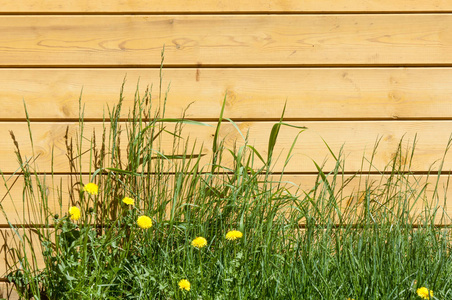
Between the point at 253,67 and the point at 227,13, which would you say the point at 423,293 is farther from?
the point at 227,13

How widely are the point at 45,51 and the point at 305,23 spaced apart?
3.48 feet

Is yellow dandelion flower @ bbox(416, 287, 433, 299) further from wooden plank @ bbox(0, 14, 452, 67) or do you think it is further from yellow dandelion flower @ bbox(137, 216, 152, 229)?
wooden plank @ bbox(0, 14, 452, 67)

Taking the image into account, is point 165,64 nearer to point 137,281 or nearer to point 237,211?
point 237,211

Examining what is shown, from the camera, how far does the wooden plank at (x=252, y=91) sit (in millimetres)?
1773

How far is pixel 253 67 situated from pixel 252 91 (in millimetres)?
99

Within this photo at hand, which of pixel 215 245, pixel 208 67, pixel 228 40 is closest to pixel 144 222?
pixel 215 245

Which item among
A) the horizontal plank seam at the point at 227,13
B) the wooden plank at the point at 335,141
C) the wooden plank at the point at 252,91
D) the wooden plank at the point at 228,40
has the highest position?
the horizontal plank seam at the point at 227,13

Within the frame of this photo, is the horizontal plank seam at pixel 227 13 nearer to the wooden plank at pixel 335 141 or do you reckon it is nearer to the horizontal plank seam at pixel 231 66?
the horizontal plank seam at pixel 231 66

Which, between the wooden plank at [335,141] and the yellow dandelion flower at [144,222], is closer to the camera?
the yellow dandelion flower at [144,222]

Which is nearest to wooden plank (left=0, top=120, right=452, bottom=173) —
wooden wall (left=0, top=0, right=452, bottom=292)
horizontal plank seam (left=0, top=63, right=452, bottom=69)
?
wooden wall (left=0, top=0, right=452, bottom=292)

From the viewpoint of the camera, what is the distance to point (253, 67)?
1.81 meters

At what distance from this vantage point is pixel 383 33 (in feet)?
5.91

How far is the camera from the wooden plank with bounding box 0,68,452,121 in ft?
5.82
